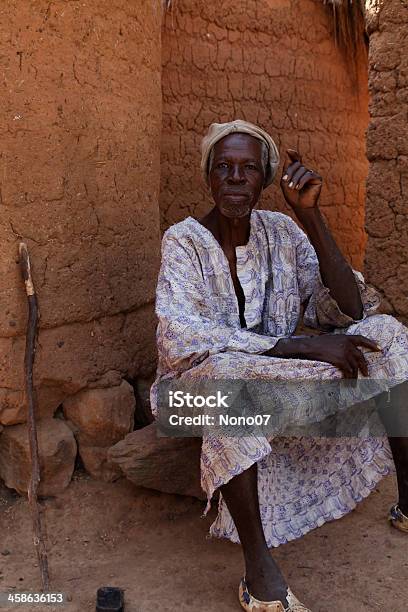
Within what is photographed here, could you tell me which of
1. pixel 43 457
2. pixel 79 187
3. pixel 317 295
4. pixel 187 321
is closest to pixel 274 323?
pixel 317 295

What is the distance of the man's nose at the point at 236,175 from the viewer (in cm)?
292

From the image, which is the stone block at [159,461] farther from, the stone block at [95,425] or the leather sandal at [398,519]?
the leather sandal at [398,519]

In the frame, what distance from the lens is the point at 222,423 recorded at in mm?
2531

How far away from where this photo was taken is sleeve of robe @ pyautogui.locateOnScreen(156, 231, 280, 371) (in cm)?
267

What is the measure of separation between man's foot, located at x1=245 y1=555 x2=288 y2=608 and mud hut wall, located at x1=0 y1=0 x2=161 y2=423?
1.24m

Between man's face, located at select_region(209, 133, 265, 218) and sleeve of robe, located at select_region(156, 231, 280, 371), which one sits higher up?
man's face, located at select_region(209, 133, 265, 218)

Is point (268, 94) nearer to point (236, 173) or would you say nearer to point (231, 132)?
point (231, 132)

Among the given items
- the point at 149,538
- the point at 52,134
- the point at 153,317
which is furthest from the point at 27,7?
the point at 149,538

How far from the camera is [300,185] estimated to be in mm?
2953

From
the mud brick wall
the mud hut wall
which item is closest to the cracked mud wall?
the mud hut wall

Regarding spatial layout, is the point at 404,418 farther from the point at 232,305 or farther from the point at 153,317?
the point at 153,317

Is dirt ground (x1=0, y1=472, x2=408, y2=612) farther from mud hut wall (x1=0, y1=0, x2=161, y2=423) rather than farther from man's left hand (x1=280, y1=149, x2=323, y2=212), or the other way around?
man's left hand (x1=280, y1=149, x2=323, y2=212)

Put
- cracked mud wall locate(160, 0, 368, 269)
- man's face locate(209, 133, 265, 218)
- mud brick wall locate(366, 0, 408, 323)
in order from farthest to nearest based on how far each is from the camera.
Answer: cracked mud wall locate(160, 0, 368, 269) → mud brick wall locate(366, 0, 408, 323) → man's face locate(209, 133, 265, 218)

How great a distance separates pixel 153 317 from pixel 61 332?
0.59 meters
